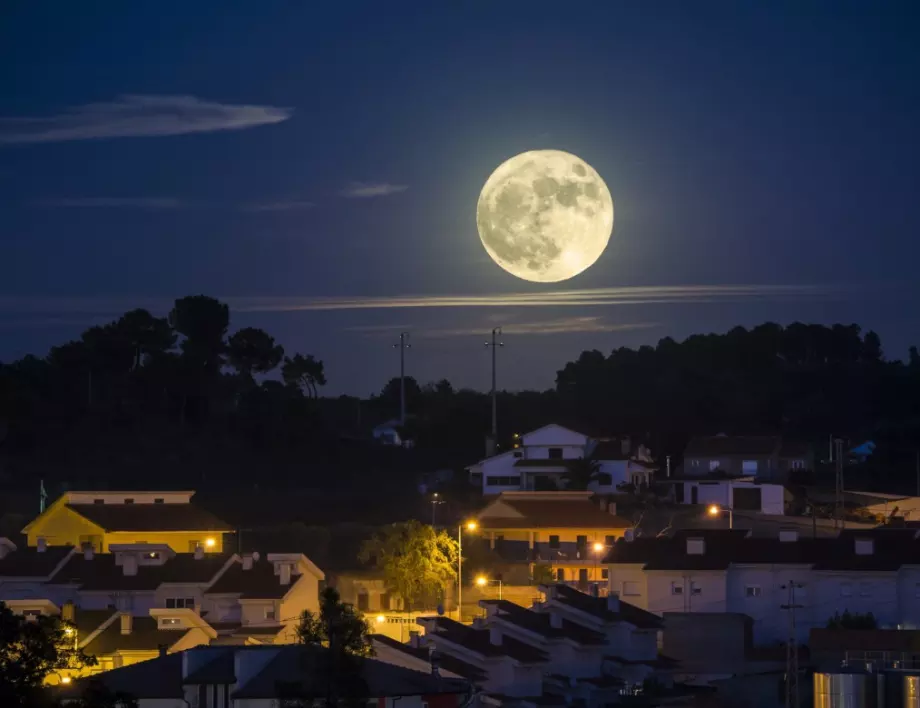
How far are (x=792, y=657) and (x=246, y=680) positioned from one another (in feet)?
51.1

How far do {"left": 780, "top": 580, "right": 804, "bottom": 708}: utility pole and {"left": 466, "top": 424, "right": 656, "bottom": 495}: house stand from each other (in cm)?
1945

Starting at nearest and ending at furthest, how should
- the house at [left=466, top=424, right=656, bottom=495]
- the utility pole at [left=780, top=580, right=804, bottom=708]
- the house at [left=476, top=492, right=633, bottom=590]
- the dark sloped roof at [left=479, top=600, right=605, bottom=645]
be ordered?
the utility pole at [left=780, top=580, right=804, bottom=708]
the dark sloped roof at [left=479, top=600, right=605, bottom=645]
the house at [left=476, top=492, right=633, bottom=590]
the house at [left=466, top=424, right=656, bottom=495]

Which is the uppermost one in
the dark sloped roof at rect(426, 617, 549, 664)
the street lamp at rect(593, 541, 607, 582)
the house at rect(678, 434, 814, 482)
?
the house at rect(678, 434, 814, 482)

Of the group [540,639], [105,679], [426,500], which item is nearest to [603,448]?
[426,500]

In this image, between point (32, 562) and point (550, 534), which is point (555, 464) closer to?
point (550, 534)

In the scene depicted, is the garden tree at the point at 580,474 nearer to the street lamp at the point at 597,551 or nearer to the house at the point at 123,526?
the street lamp at the point at 597,551

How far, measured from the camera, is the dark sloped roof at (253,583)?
50.5 metres

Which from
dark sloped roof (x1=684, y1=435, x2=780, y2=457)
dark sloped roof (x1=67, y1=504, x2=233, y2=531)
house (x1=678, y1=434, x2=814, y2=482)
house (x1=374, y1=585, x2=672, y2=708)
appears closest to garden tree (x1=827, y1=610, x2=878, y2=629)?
house (x1=374, y1=585, x2=672, y2=708)

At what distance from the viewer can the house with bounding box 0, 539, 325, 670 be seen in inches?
1847

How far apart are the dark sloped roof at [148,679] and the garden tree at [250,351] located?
4796 cm

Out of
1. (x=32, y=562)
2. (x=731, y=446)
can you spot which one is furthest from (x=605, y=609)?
(x=731, y=446)

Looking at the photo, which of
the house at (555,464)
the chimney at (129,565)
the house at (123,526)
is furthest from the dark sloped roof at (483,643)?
the house at (555,464)

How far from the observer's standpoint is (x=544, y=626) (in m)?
46.6

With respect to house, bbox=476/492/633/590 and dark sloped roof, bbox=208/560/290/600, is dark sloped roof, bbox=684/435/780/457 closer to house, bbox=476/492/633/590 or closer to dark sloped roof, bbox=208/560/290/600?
house, bbox=476/492/633/590
